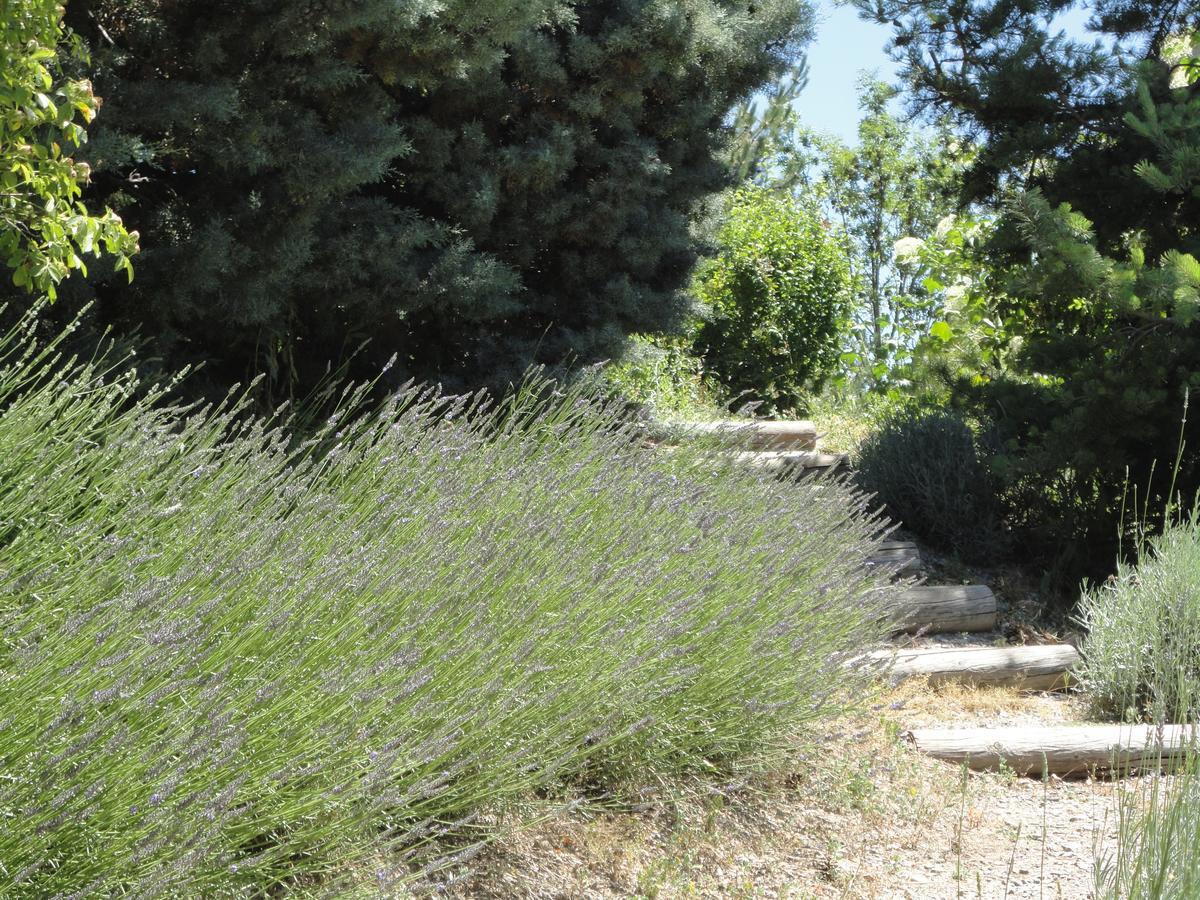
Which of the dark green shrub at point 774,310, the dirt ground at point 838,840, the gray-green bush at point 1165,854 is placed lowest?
the dirt ground at point 838,840

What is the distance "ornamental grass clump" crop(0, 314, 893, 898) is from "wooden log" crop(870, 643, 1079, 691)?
1.26 meters

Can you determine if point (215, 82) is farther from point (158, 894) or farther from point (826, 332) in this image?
point (826, 332)

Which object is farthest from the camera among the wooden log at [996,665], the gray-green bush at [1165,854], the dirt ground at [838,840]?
the wooden log at [996,665]

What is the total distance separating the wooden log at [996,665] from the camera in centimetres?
539

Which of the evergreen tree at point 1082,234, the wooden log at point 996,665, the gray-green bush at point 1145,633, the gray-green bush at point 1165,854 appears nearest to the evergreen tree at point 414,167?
the evergreen tree at point 1082,234

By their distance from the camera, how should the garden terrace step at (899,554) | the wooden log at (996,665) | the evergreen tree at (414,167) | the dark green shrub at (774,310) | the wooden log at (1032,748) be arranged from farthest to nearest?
1. the dark green shrub at (774,310)
2. the garden terrace step at (899,554)
3. the wooden log at (996,665)
4. the evergreen tree at (414,167)
5. the wooden log at (1032,748)

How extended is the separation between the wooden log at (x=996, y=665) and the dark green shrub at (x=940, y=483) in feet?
5.36

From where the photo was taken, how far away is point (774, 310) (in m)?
11.4

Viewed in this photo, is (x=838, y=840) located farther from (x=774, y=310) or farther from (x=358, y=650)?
(x=774, y=310)

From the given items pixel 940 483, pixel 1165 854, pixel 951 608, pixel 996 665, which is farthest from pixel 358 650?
pixel 940 483

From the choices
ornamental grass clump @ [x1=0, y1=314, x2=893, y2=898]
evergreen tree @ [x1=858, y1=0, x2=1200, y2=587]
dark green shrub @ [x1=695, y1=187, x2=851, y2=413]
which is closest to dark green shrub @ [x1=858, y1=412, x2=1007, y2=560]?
evergreen tree @ [x1=858, y1=0, x2=1200, y2=587]

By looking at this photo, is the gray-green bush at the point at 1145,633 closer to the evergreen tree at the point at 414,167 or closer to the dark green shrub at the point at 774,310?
the evergreen tree at the point at 414,167

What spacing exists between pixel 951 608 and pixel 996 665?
79 cm

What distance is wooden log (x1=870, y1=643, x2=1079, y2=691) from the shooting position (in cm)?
539
